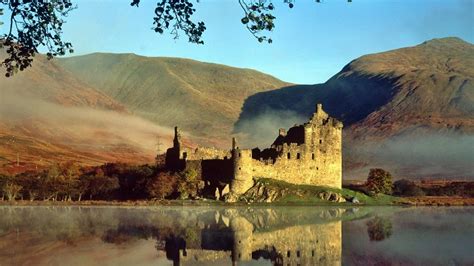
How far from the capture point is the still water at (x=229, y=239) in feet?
112

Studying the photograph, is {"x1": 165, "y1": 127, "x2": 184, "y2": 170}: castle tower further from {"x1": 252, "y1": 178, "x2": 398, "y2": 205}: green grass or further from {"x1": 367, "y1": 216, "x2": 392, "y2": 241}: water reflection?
{"x1": 367, "y1": 216, "x2": 392, "y2": 241}: water reflection

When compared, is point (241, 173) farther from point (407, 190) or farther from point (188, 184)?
point (407, 190)

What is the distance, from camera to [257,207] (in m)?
76.8

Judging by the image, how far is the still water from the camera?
3403cm

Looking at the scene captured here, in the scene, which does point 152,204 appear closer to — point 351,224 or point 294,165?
point 294,165

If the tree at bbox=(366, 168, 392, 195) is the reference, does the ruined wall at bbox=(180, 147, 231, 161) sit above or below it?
above

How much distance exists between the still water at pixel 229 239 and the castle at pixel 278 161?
1751 cm

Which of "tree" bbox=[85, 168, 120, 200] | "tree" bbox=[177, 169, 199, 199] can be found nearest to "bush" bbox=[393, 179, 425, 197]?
"tree" bbox=[177, 169, 199, 199]

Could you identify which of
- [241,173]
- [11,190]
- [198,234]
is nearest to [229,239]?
[198,234]

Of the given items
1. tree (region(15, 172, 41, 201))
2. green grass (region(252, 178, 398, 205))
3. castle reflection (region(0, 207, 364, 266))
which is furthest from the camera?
tree (region(15, 172, 41, 201))

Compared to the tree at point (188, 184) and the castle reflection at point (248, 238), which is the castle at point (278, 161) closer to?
the tree at point (188, 184)

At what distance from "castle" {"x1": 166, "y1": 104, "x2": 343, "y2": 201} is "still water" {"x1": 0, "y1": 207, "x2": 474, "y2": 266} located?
17514 millimetres

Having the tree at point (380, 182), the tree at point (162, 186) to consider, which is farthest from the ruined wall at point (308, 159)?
the tree at point (380, 182)

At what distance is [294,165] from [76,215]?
110 ft
